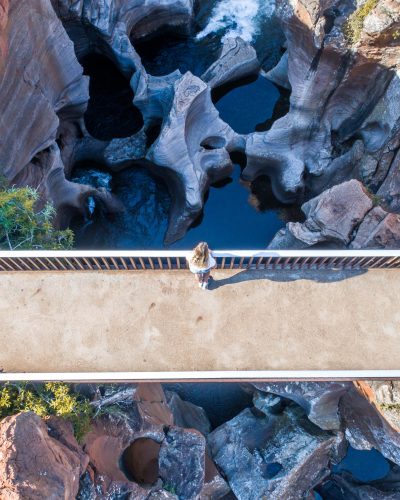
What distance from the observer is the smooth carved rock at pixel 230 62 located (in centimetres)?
1526

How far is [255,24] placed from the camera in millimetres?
17578

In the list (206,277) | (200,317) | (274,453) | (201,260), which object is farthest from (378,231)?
(274,453)

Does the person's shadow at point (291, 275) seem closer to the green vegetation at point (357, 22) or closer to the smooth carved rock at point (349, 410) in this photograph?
the smooth carved rock at point (349, 410)

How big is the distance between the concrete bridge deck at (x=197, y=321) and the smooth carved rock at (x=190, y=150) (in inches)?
223

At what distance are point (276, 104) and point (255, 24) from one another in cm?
404

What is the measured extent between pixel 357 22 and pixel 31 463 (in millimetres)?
11936

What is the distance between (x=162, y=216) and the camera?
1491 cm

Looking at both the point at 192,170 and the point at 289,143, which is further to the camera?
the point at 289,143

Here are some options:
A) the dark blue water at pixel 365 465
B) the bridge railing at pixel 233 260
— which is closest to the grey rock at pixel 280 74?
the bridge railing at pixel 233 260

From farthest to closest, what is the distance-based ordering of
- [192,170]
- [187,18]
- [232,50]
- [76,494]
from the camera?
[187,18] < [232,50] < [192,170] < [76,494]

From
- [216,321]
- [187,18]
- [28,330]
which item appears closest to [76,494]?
[28,330]

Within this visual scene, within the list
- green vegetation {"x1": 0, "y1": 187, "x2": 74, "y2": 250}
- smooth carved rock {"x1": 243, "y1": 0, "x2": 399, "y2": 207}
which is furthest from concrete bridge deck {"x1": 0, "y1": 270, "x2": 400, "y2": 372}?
smooth carved rock {"x1": 243, "y1": 0, "x2": 399, "y2": 207}

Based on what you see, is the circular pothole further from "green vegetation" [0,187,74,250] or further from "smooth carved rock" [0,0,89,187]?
"smooth carved rock" [0,0,89,187]

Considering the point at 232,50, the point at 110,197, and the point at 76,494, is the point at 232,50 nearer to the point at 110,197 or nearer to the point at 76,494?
the point at 110,197
